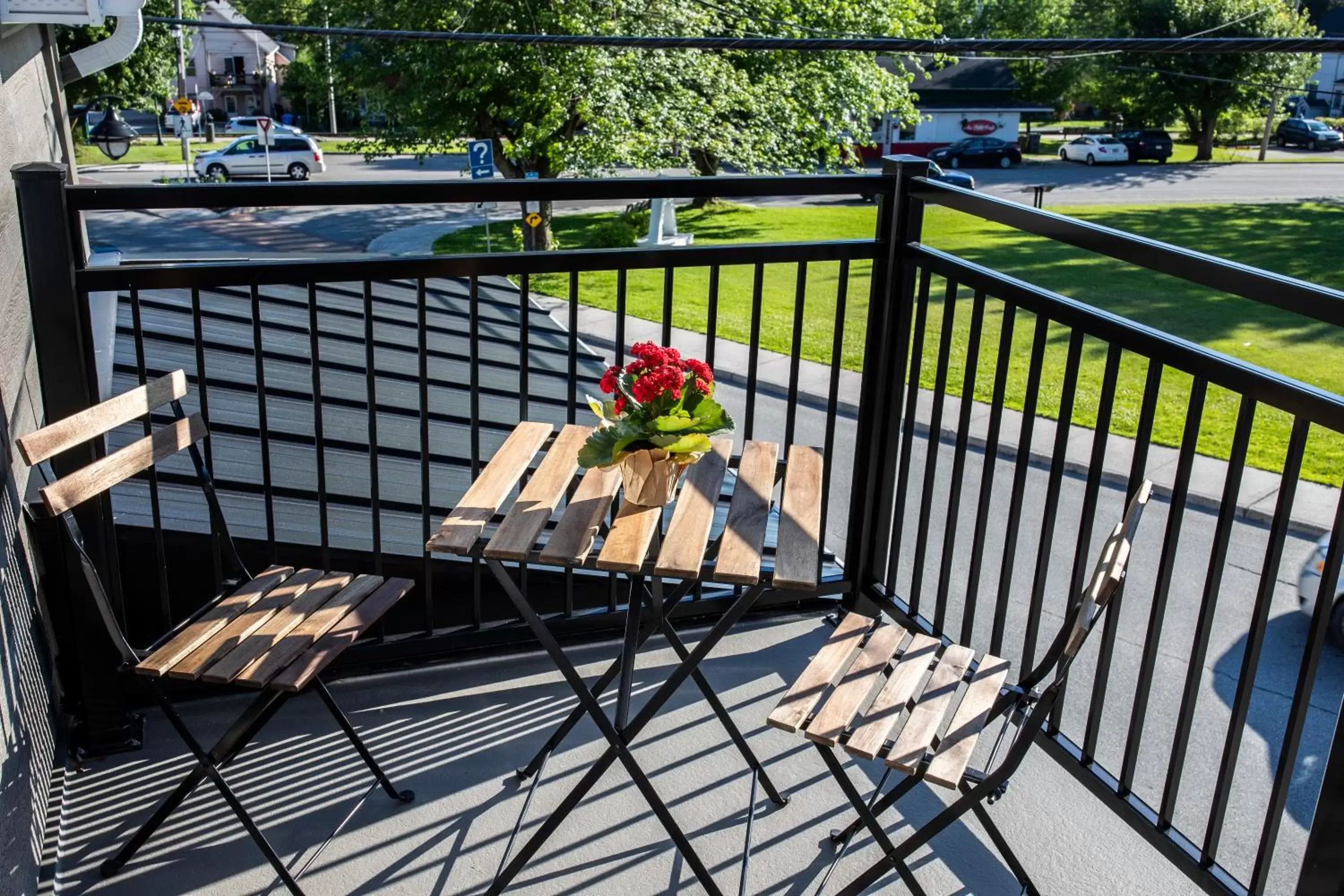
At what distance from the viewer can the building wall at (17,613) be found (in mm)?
2117

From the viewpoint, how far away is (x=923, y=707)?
81.7 inches

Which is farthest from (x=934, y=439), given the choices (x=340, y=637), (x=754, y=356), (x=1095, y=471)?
(x=340, y=637)

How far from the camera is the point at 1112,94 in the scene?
45.6m

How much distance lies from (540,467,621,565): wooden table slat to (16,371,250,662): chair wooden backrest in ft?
2.75

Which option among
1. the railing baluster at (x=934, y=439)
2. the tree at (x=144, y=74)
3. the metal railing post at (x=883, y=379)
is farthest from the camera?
the tree at (x=144, y=74)

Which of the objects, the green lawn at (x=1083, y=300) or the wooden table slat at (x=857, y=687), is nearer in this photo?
the wooden table slat at (x=857, y=687)

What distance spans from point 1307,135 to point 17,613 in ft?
175

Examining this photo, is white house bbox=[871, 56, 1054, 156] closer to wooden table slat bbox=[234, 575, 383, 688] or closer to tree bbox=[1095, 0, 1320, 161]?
tree bbox=[1095, 0, 1320, 161]

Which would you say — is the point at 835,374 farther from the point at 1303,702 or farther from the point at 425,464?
the point at 1303,702

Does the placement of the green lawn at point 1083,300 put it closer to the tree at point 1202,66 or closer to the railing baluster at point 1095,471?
the railing baluster at point 1095,471

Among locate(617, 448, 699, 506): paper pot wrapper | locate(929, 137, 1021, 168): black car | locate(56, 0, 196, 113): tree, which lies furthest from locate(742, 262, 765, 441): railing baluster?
locate(929, 137, 1021, 168): black car

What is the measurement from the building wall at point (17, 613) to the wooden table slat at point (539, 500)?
0.97 meters

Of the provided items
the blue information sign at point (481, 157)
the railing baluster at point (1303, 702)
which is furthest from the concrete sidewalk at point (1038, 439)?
the blue information sign at point (481, 157)

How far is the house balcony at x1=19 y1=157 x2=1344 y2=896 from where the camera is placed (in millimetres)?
2215
